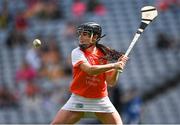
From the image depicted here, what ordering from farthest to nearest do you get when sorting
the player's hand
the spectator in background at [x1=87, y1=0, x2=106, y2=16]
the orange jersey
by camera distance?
the spectator in background at [x1=87, y1=0, x2=106, y2=16] < the orange jersey < the player's hand

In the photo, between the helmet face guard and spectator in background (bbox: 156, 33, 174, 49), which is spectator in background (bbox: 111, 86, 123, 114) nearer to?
spectator in background (bbox: 156, 33, 174, 49)

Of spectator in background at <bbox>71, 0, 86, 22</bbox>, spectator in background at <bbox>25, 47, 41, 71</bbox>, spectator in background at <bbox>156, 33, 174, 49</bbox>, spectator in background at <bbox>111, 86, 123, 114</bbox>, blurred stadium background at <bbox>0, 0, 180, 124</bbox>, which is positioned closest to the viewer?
spectator in background at <bbox>111, 86, 123, 114</bbox>

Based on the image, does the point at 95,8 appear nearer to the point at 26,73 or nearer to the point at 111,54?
the point at 26,73

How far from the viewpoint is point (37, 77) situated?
16.9 m

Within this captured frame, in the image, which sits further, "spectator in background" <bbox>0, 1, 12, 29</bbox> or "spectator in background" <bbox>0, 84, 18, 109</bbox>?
"spectator in background" <bbox>0, 1, 12, 29</bbox>

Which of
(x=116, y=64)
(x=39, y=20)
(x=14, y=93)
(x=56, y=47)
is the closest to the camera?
(x=116, y=64)

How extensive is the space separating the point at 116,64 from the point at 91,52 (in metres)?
0.57

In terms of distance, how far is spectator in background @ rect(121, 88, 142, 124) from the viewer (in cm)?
1310

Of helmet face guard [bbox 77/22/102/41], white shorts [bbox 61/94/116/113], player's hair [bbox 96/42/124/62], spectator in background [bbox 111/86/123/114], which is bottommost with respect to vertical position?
spectator in background [bbox 111/86/123/114]

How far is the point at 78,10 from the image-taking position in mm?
18797

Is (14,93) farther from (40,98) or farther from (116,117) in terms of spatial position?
(116,117)

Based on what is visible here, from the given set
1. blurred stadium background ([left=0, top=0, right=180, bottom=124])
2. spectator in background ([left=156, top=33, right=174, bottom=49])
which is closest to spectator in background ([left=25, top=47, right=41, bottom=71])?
blurred stadium background ([left=0, top=0, right=180, bottom=124])

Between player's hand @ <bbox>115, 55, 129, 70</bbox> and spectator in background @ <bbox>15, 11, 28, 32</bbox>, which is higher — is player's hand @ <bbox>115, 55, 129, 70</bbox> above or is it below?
above

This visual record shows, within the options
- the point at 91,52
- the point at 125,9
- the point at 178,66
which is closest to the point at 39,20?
the point at 125,9
